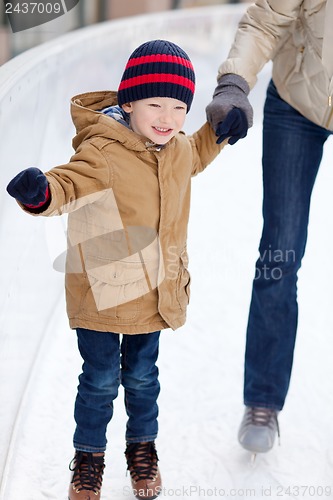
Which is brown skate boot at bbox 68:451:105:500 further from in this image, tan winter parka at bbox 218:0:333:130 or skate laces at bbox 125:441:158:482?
tan winter parka at bbox 218:0:333:130

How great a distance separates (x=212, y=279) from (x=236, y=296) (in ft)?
0.45

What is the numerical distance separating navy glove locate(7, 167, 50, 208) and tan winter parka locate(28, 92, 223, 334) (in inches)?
5.7

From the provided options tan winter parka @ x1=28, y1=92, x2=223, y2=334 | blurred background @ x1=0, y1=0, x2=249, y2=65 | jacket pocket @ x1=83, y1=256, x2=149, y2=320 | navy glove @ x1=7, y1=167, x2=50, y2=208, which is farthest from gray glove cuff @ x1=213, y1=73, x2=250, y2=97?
blurred background @ x1=0, y1=0, x2=249, y2=65

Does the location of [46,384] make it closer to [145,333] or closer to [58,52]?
[145,333]

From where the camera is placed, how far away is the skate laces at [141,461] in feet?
5.61

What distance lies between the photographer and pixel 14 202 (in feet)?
5.93

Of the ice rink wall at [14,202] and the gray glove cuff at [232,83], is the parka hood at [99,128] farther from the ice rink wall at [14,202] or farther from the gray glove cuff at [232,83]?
the gray glove cuff at [232,83]

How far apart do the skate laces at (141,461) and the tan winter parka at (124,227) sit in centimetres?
29

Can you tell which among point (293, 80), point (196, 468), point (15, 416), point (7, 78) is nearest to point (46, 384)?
point (15, 416)

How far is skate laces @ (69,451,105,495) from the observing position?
1652 millimetres

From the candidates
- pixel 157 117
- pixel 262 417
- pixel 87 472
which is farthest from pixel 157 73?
pixel 262 417

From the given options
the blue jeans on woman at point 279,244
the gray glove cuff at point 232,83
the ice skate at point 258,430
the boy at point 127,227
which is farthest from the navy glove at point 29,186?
the ice skate at point 258,430

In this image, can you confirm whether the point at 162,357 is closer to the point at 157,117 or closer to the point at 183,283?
the point at 183,283

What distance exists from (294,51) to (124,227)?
65cm
